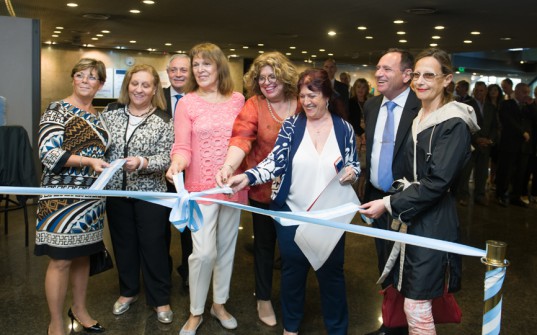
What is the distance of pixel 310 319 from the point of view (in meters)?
3.47

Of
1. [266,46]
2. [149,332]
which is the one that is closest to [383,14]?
[266,46]

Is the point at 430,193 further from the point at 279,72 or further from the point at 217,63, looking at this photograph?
the point at 217,63

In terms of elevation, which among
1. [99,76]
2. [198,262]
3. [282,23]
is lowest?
[198,262]

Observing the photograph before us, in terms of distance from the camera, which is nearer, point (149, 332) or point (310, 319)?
point (149, 332)

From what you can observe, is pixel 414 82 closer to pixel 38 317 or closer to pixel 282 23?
pixel 38 317

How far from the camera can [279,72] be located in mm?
3047

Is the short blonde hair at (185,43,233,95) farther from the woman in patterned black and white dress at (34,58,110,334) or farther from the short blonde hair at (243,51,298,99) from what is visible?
the woman in patterned black and white dress at (34,58,110,334)

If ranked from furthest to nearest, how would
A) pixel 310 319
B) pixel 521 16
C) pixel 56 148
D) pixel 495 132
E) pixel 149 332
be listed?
pixel 521 16 < pixel 495 132 < pixel 310 319 < pixel 149 332 < pixel 56 148

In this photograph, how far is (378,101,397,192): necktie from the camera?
2908 millimetres

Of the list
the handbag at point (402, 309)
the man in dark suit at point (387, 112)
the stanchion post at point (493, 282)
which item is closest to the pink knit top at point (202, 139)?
the man in dark suit at point (387, 112)

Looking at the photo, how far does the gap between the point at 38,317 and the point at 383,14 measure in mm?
7387

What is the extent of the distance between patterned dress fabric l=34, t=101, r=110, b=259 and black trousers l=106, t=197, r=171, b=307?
0.37 meters

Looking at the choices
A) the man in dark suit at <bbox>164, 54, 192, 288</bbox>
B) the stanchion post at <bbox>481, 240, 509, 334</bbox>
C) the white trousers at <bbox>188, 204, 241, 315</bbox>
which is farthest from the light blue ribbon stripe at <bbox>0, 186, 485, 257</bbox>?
the man in dark suit at <bbox>164, 54, 192, 288</bbox>

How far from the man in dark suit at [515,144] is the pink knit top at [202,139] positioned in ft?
19.0
